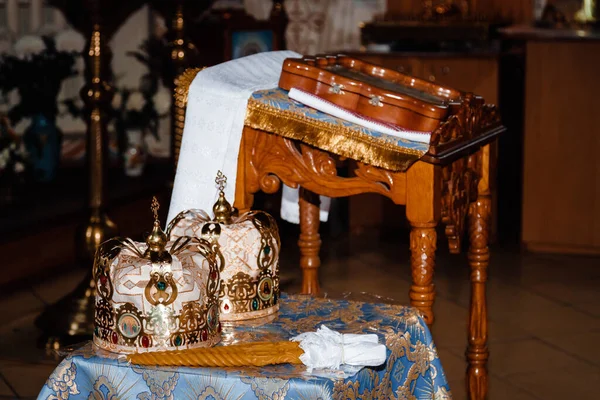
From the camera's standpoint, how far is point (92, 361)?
6.04ft

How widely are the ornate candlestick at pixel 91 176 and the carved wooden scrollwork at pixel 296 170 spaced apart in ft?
4.55

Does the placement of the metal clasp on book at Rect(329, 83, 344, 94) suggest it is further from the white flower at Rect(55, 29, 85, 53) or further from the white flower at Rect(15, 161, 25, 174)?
the white flower at Rect(55, 29, 85, 53)

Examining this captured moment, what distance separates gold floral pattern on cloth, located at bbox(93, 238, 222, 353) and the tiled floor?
1502 mm

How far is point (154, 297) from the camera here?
182 centimetres

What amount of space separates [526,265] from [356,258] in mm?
788

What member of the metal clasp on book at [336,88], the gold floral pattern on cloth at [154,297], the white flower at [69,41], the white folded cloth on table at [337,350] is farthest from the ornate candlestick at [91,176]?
the white flower at [69,41]

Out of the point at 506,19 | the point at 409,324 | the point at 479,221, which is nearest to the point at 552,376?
the point at 479,221

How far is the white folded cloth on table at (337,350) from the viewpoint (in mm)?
1805

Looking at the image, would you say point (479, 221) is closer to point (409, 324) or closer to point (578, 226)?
point (409, 324)

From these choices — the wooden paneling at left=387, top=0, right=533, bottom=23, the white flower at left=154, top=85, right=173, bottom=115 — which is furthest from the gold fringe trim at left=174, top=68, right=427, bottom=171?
the wooden paneling at left=387, top=0, right=533, bottom=23

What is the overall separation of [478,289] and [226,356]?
1225 millimetres

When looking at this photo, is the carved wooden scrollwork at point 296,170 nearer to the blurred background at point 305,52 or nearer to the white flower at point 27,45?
the blurred background at point 305,52

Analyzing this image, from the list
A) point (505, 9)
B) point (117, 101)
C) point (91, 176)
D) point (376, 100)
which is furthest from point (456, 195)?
point (505, 9)

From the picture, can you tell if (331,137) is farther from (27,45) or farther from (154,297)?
(27,45)
